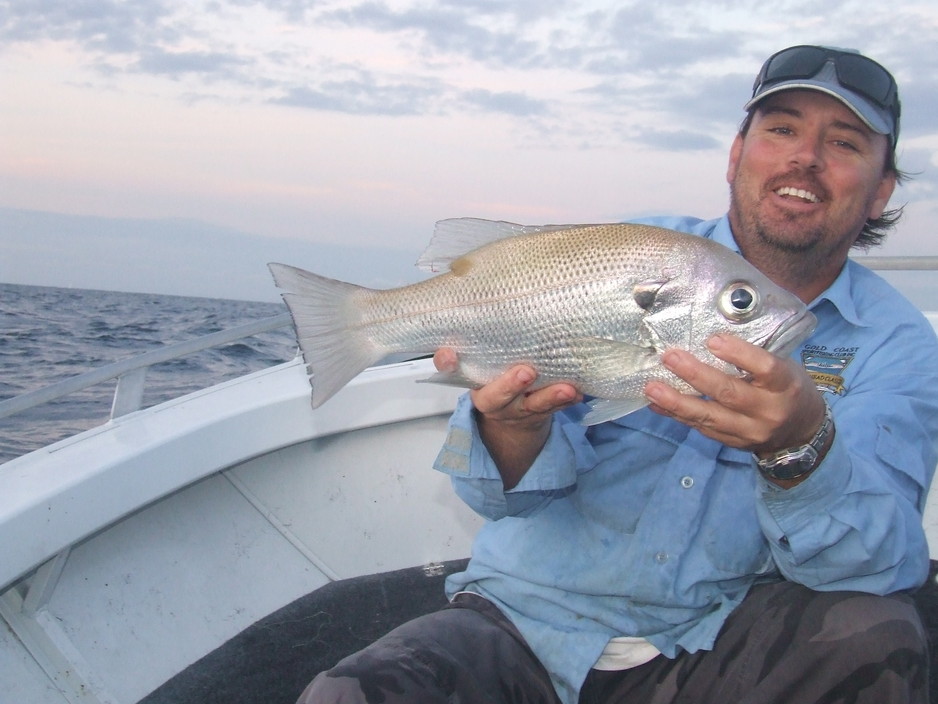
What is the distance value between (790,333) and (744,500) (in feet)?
2.34

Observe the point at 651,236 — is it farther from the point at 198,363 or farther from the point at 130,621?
the point at 198,363

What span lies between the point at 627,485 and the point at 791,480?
64 cm

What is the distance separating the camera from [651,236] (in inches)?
82.4

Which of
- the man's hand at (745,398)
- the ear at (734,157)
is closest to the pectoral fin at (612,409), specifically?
the man's hand at (745,398)

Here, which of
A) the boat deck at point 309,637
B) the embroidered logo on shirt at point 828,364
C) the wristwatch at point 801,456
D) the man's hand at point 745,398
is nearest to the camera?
the man's hand at point 745,398

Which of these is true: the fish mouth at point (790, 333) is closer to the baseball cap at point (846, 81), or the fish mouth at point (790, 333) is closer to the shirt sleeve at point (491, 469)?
the shirt sleeve at point (491, 469)

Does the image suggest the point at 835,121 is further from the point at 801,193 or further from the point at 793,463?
the point at 793,463

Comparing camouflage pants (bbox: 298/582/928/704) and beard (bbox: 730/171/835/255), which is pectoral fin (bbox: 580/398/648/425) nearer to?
camouflage pants (bbox: 298/582/928/704)

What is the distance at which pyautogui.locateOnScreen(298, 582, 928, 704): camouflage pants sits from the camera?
6.62 feet

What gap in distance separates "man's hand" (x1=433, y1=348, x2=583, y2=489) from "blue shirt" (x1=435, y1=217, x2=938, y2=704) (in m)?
0.05

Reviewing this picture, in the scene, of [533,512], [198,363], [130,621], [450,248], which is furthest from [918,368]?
[198,363]

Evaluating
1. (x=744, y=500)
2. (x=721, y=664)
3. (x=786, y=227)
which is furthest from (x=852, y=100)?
(x=721, y=664)

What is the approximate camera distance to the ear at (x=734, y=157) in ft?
10.4

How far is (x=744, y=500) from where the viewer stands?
2.49 m
